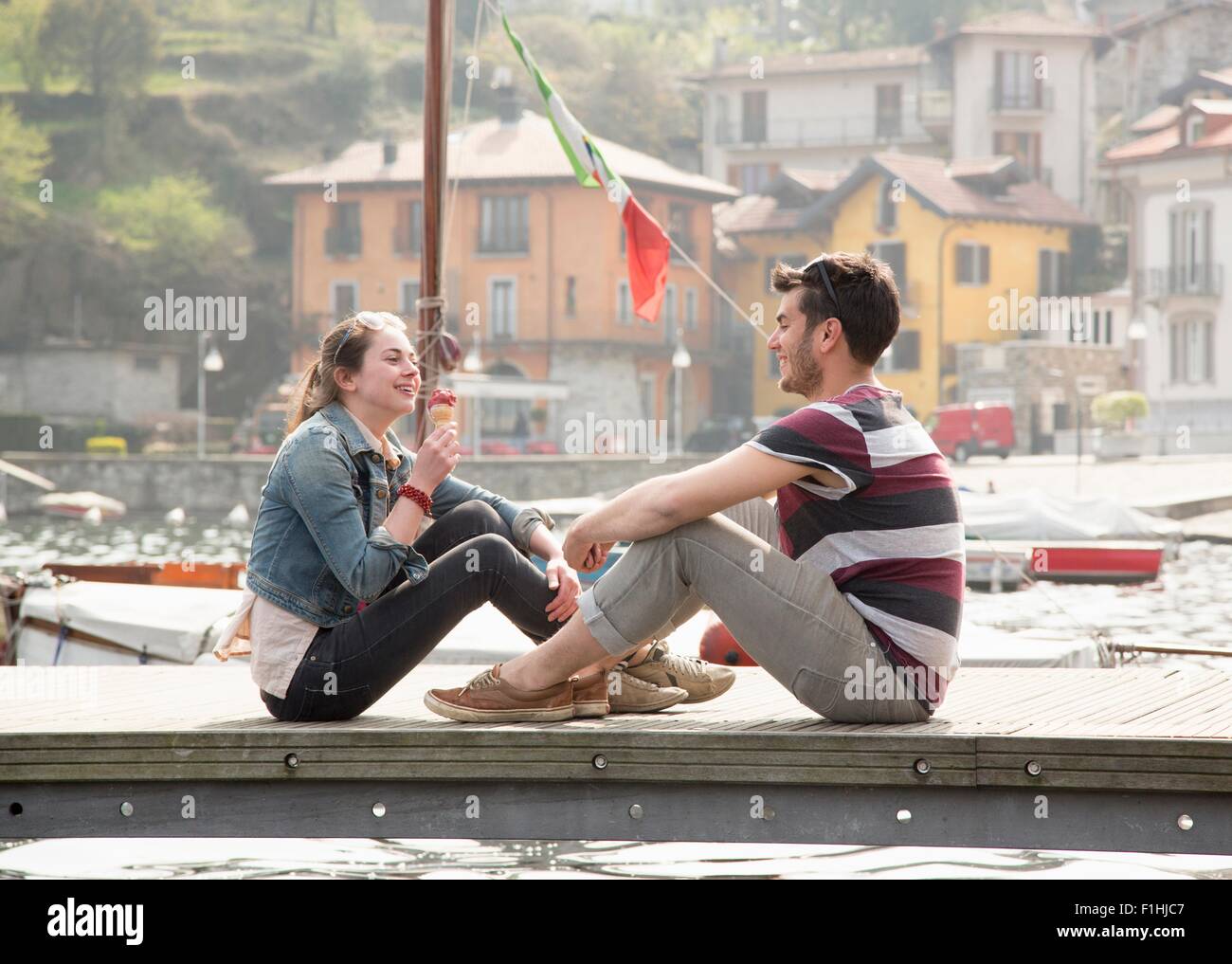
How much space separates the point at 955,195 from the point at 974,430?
40.0ft

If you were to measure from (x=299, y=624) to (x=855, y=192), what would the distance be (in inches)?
1945

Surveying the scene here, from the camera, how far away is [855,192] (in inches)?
2044

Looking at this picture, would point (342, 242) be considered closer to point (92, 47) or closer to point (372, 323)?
point (92, 47)

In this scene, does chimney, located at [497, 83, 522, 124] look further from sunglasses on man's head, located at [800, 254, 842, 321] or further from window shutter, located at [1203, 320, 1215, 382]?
sunglasses on man's head, located at [800, 254, 842, 321]

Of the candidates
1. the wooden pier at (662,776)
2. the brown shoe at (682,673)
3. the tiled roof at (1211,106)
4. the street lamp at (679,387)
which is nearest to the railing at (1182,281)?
the tiled roof at (1211,106)

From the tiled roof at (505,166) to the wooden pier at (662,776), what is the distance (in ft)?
151

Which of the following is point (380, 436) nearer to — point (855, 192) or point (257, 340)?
point (855, 192)

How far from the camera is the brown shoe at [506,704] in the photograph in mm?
4238

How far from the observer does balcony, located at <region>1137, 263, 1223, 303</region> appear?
4534 centimetres

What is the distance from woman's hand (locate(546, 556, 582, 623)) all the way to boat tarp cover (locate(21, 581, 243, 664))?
5580 mm

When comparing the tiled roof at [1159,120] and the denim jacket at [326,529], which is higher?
the tiled roof at [1159,120]

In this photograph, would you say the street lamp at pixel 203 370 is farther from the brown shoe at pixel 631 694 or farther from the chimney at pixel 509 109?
the brown shoe at pixel 631 694

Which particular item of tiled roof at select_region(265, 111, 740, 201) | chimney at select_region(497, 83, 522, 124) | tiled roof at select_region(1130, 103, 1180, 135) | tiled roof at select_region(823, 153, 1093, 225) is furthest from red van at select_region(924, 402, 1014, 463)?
chimney at select_region(497, 83, 522, 124)

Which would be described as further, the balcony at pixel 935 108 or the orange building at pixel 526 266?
the balcony at pixel 935 108
